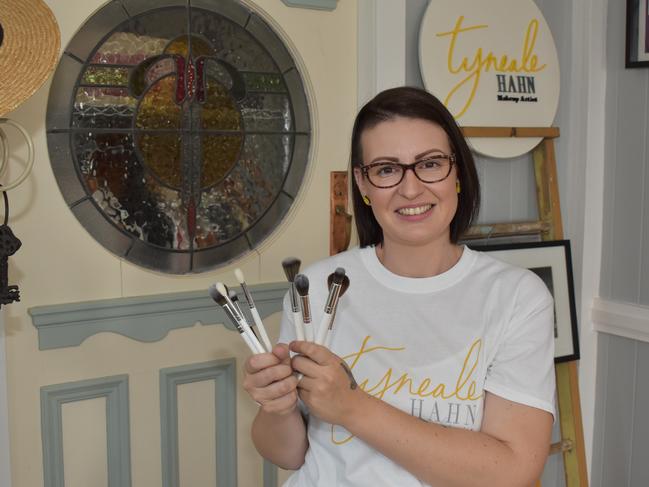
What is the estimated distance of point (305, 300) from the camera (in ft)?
3.36

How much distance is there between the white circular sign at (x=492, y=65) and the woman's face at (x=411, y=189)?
724 mm

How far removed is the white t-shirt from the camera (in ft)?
3.81

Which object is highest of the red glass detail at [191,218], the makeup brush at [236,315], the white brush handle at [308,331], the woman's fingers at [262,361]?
the red glass detail at [191,218]

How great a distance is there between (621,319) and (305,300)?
1.44m

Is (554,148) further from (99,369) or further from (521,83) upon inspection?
(99,369)

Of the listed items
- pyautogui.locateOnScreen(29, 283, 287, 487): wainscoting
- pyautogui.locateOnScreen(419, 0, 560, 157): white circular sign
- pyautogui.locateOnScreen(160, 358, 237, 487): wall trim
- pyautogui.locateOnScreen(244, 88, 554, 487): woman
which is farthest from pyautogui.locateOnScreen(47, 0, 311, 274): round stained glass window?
pyautogui.locateOnScreen(244, 88, 554, 487): woman

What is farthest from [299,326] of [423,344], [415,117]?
[415,117]

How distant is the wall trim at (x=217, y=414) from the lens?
1697mm

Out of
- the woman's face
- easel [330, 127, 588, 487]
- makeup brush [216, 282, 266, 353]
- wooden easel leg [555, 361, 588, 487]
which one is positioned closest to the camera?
makeup brush [216, 282, 266, 353]

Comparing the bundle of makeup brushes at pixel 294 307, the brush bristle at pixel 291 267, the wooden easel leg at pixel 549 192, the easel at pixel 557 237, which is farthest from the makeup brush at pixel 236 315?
the wooden easel leg at pixel 549 192

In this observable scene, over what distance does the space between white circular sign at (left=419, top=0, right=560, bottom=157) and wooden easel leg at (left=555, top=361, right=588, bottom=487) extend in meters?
0.64

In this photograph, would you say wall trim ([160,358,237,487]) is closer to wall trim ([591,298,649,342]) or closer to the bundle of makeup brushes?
the bundle of makeup brushes

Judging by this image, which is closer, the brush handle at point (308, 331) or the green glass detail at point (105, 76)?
the brush handle at point (308, 331)

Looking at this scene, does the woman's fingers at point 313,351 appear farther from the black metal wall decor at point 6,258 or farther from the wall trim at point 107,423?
the wall trim at point 107,423
